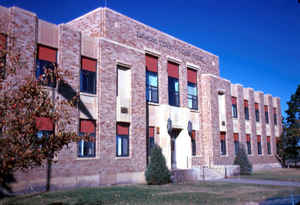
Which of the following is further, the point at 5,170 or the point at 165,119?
the point at 165,119

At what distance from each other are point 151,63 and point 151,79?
130cm

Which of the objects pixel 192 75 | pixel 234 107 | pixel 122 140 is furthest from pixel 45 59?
pixel 234 107

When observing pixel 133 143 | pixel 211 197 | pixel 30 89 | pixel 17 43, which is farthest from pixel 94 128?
pixel 30 89

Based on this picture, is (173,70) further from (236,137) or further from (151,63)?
(236,137)

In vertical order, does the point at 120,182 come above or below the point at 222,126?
below

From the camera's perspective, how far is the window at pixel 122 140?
67.2 ft

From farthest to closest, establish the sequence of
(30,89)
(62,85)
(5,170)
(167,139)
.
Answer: (167,139)
(62,85)
(30,89)
(5,170)

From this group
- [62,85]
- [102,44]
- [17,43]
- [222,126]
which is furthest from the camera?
[222,126]

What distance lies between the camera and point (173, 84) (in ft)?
86.7

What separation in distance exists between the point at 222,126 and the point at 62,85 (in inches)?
696

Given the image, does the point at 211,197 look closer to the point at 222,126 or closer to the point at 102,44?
the point at 102,44

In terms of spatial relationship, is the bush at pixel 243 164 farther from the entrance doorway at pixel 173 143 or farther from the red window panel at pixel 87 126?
the red window panel at pixel 87 126

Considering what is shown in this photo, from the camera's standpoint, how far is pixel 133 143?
2100 centimetres

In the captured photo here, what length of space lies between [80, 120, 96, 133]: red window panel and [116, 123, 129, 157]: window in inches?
81.5
